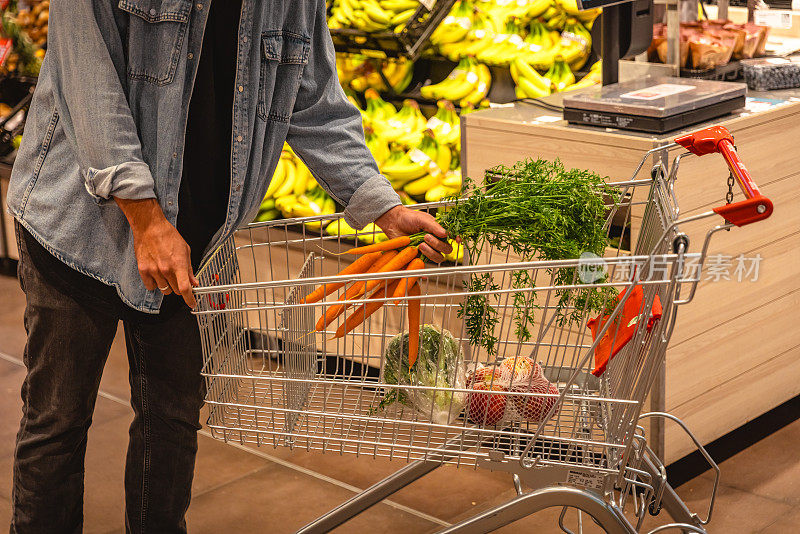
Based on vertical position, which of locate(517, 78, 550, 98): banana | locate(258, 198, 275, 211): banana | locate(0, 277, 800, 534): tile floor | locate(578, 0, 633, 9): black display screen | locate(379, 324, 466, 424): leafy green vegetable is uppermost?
locate(578, 0, 633, 9): black display screen

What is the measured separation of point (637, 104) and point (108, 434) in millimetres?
2162

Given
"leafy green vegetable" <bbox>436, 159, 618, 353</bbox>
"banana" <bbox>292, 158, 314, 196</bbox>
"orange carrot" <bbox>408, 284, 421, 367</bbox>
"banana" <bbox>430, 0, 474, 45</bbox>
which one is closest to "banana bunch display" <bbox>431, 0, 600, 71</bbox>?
"banana" <bbox>430, 0, 474, 45</bbox>

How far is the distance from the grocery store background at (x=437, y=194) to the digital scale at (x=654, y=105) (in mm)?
176

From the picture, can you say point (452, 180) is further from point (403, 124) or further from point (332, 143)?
point (332, 143)

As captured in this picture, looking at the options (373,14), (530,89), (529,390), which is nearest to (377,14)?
(373,14)

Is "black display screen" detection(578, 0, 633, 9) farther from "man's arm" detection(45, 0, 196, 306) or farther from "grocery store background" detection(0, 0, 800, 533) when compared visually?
Answer: "man's arm" detection(45, 0, 196, 306)

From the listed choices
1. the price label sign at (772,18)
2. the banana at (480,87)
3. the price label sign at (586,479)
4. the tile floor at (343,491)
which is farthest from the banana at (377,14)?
the price label sign at (586,479)

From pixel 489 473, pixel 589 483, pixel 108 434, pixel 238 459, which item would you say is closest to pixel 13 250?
pixel 108 434

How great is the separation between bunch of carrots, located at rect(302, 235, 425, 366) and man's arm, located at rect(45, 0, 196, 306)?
10.9 inches

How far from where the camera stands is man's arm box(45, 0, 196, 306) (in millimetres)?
1777

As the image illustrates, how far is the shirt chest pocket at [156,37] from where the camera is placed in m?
1.81

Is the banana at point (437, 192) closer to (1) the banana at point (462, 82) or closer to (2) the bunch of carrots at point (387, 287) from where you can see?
(1) the banana at point (462, 82)

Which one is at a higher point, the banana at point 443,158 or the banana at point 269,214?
the banana at point 443,158

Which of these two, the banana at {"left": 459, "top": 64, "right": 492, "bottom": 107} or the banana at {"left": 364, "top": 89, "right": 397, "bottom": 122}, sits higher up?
the banana at {"left": 459, "top": 64, "right": 492, "bottom": 107}
